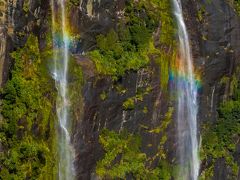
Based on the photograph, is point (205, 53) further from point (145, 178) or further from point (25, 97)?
point (25, 97)

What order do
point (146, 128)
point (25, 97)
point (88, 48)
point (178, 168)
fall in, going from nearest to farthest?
point (25, 97) < point (88, 48) < point (146, 128) < point (178, 168)

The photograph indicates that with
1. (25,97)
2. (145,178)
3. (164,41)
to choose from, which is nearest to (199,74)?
(164,41)

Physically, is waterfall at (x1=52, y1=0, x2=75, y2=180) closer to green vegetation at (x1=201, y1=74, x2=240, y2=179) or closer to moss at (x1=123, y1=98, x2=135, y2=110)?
moss at (x1=123, y1=98, x2=135, y2=110)

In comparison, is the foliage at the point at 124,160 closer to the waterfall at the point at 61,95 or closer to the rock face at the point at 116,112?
the rock face at the point at 116,112

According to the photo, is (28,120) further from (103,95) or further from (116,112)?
(116,112)

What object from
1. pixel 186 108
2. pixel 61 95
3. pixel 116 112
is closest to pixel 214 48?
pixel 186 108

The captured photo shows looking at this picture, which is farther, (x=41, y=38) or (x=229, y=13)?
(x=229, y=13)

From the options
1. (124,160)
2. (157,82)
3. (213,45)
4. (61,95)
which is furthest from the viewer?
(213,45)
